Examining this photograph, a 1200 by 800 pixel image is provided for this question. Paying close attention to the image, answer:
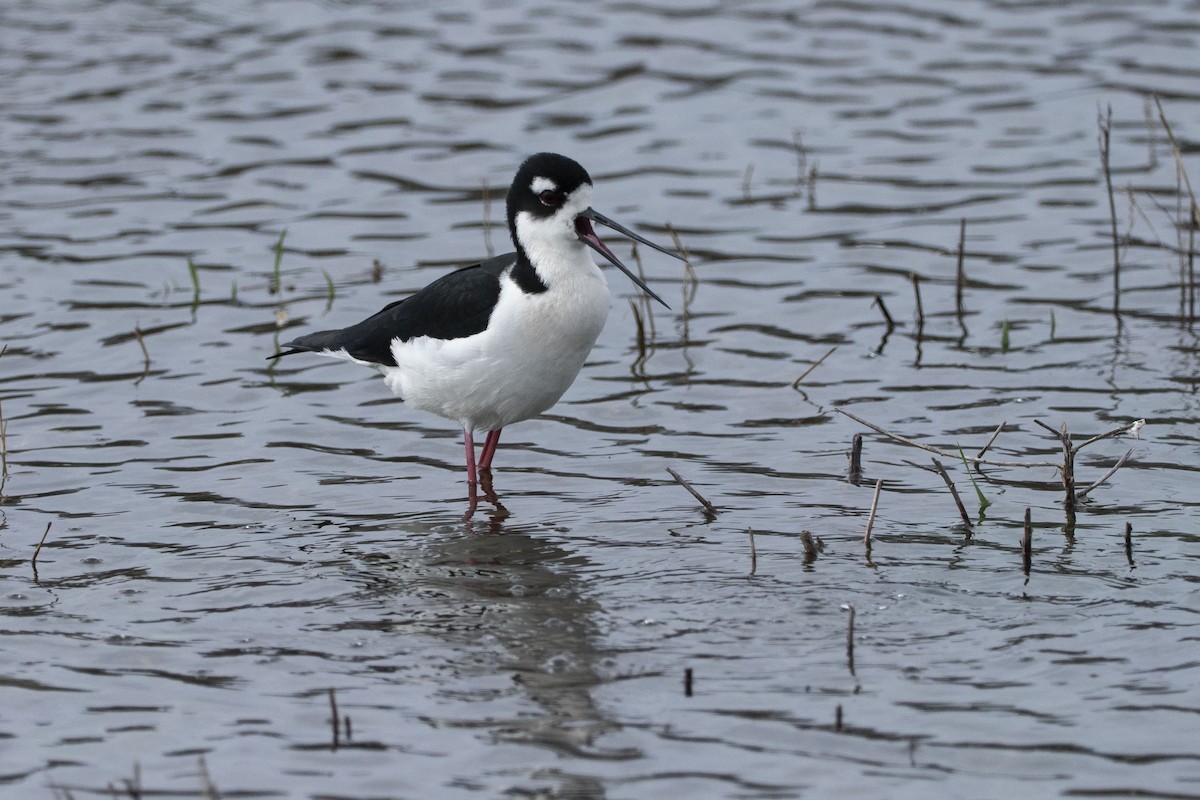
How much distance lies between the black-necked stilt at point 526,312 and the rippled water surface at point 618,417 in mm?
613

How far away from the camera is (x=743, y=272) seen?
38.4 ft

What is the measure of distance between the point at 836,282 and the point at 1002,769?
6.44 metres

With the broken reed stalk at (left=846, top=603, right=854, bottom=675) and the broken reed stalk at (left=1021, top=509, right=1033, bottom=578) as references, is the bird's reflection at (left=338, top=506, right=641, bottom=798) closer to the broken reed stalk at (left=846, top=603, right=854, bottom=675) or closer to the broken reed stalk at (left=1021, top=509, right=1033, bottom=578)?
the broken reed stalk at (left=846, top=603, right=854, bottom=675)

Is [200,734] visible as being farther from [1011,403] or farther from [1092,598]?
[1011,403]

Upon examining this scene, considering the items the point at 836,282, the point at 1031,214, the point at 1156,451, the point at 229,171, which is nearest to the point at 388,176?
the point at 229,171

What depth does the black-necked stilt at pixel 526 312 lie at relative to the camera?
7.75m

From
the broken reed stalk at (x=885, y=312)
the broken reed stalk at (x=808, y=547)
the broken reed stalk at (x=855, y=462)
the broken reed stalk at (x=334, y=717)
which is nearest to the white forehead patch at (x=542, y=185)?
the broken reed stalk at (x=855, y=462)

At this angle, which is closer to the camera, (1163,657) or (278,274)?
(1163,657)

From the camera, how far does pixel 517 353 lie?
7758 mm

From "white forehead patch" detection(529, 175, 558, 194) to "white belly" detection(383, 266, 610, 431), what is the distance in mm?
421

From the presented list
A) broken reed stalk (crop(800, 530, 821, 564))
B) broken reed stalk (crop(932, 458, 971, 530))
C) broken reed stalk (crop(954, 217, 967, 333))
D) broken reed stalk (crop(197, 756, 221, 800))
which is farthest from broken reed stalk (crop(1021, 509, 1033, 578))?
broken reed stalk (crop(954, 217, 967, 333))

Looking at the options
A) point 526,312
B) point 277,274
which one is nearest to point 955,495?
point 526,312

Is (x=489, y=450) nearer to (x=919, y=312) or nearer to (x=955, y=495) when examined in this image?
(x=955, y=495)

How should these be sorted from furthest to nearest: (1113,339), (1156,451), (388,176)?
1. (388,176)
2. (1113,339)
3. (1156,451)
